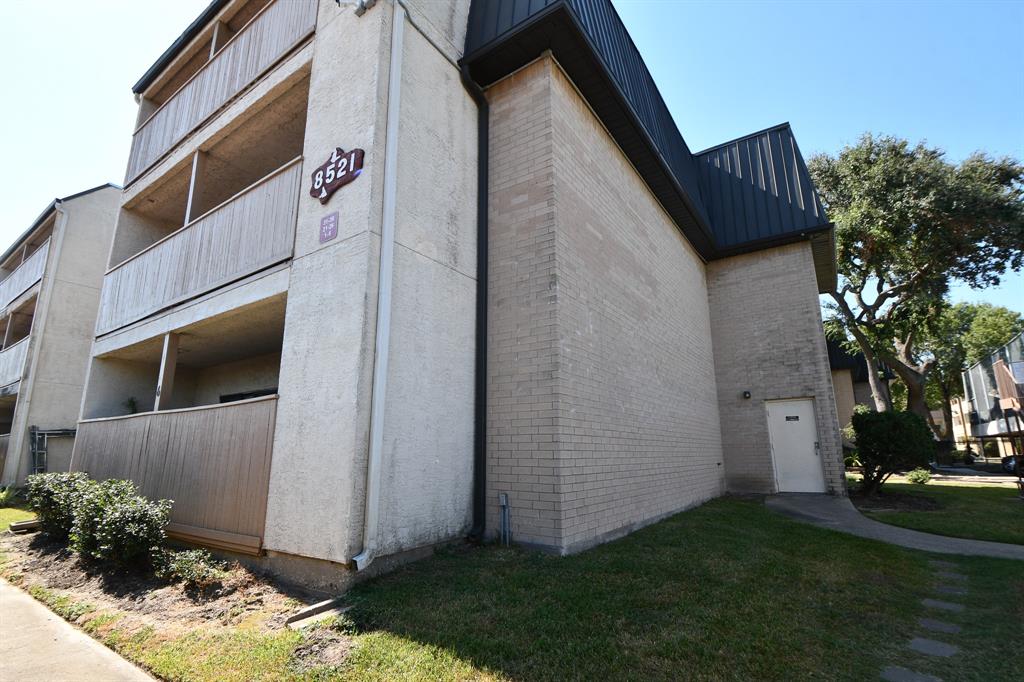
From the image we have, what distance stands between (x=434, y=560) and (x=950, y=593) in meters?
5.08

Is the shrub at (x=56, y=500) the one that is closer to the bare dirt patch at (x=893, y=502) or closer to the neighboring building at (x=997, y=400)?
the bare dirt patch at (x=893, y=502)

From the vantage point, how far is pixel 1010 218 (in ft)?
54.9

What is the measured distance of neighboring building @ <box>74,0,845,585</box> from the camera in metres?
4.95

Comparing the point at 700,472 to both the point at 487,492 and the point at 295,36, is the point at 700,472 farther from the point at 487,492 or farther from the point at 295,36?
the point at 295,36

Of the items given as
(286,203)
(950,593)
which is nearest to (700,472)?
(950,593)

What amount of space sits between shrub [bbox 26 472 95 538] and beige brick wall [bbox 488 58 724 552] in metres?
5.79

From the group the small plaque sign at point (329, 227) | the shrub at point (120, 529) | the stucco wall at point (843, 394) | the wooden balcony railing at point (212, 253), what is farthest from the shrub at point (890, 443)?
the stucco wall at point (843, 394)

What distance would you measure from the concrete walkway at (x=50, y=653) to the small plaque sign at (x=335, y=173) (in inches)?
176

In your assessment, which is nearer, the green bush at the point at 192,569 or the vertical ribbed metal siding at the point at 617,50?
the green bush at the point at 192,569

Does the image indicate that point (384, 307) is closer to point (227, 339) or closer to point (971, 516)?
point (227, 339)

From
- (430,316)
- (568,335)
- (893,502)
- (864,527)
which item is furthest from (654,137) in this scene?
(893,502)

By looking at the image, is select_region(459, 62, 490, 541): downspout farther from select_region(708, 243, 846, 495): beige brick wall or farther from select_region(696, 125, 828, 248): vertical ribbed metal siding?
select_region(708, 243, 846, 495): beige brick wall

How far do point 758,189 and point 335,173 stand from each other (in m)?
11.0

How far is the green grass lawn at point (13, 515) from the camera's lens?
860 cm
